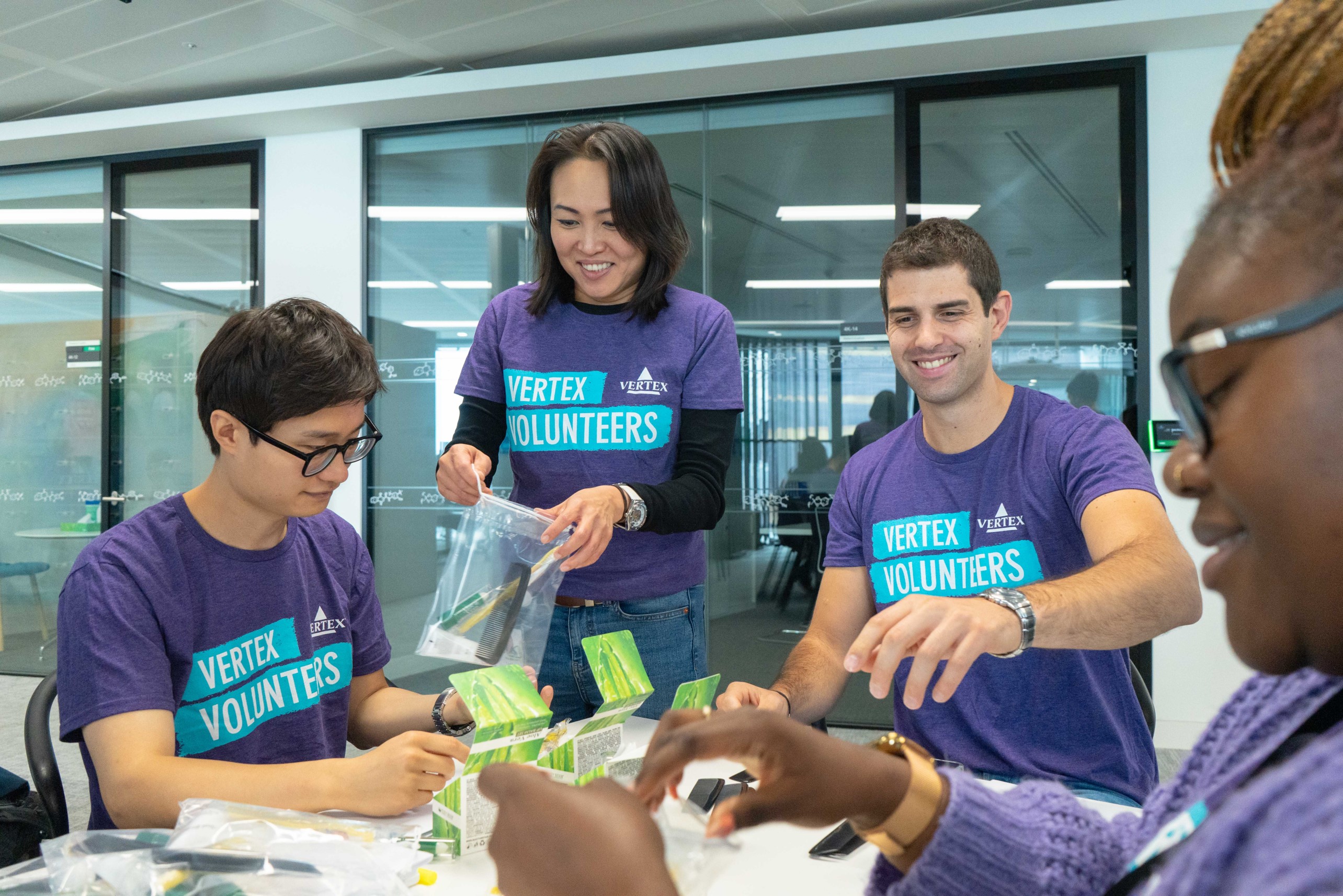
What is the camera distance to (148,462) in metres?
Result: 5.36

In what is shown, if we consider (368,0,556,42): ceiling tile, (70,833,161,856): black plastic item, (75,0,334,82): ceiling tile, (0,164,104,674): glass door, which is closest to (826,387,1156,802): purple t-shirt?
(70,833,161,856): black plastic item

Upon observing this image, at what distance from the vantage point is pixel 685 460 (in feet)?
5.89

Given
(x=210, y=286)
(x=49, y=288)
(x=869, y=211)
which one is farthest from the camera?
(x=49, y=288)

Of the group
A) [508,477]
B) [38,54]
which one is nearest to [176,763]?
[508,477]

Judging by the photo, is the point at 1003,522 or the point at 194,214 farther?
the point at 194,214

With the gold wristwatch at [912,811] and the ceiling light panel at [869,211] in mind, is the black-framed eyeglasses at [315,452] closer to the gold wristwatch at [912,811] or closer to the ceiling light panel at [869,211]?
the gold wristwatch at [912,811]

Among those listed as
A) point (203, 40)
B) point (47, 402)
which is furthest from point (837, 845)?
point (47, 402)

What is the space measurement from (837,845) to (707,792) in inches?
8.5

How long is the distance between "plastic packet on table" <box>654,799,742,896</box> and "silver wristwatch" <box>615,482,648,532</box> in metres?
0.80

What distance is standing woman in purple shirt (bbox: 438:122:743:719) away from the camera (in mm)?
1705

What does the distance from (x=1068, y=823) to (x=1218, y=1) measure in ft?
12.2

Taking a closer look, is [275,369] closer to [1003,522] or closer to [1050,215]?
[1003,522]

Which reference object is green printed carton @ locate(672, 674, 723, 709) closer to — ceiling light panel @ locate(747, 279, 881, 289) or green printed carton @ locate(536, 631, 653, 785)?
green printed carton @ locate(536, 631, 653, 785)

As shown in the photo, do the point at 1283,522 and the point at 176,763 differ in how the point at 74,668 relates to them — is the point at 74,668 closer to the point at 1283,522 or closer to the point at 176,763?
the point at 176,763
